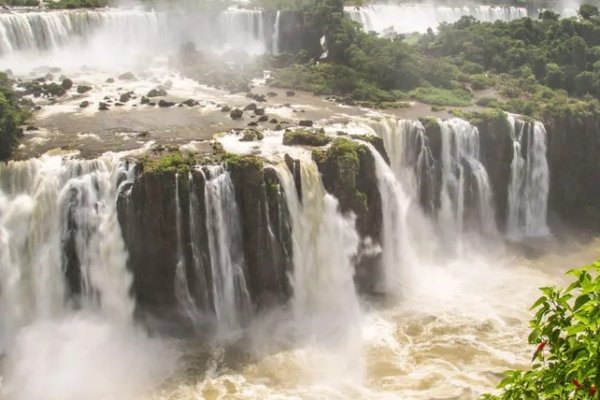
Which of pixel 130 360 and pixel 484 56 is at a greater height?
pixel 484 56

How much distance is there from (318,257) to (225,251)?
3.56m

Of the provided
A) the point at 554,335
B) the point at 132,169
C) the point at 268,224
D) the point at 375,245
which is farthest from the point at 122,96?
the point at 554,335

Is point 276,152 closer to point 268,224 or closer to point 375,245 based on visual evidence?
point 268,224

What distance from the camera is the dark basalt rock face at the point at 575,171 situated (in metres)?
31.8

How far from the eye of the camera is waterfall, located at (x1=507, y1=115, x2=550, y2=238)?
1200 inches

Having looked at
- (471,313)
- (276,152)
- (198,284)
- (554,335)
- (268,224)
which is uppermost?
(554,335)

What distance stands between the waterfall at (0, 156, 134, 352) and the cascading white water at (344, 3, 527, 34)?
34.4m

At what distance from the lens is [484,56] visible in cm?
4159

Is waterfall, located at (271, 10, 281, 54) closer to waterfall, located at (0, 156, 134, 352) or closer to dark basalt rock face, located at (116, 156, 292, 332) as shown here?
dark basalt rock face, located at (116, 156, 292, 332)

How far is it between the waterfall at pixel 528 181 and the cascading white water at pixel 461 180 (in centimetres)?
185

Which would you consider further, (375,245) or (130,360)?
(375,245)

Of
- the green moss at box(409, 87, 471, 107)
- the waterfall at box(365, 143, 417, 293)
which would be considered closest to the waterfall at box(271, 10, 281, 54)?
the green moss at box(409, 87, 471, 107)

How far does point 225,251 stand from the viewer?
21.3 m

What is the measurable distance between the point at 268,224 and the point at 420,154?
928 cm
